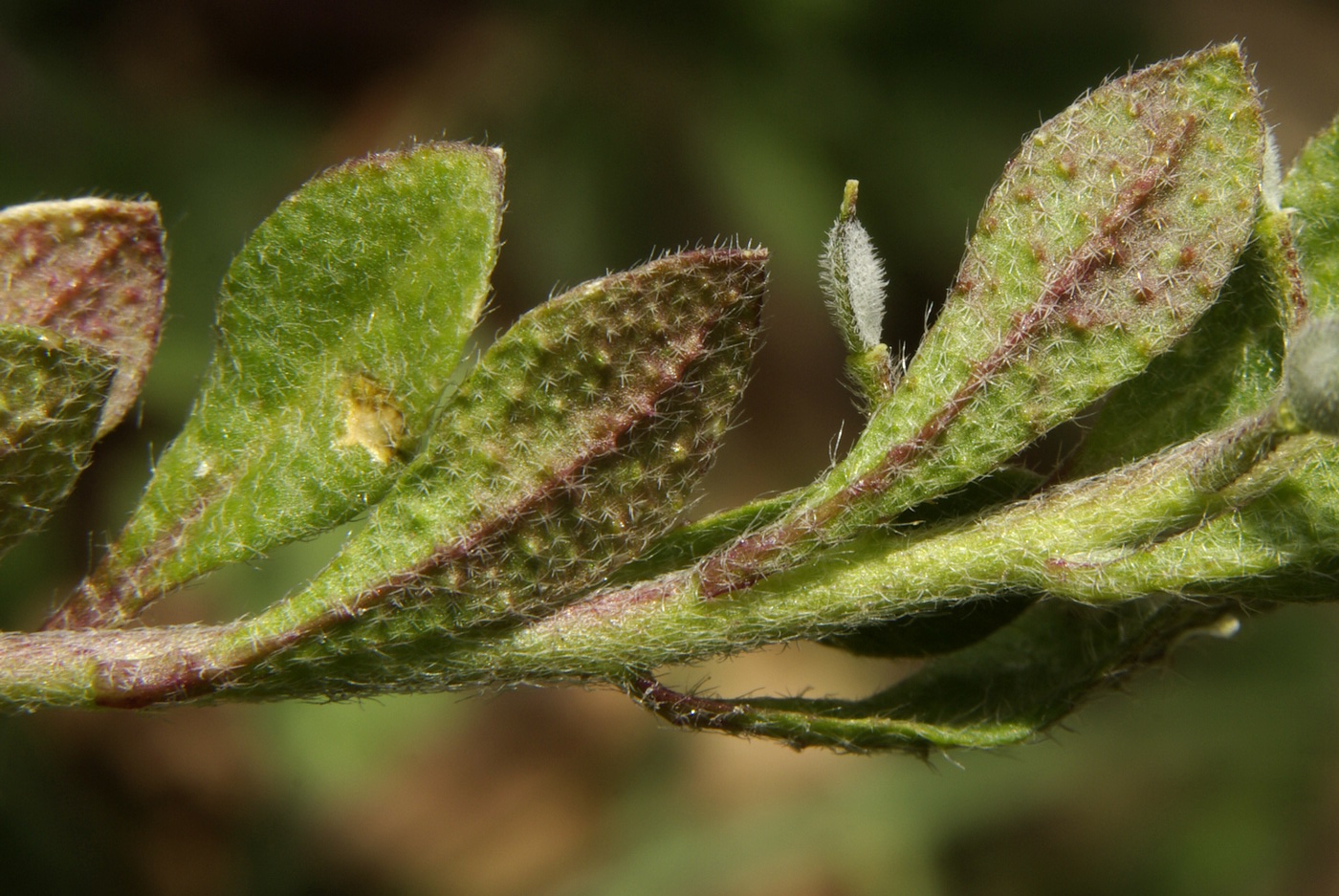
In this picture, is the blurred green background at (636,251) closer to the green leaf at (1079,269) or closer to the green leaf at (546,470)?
the green leaf at (546,470)

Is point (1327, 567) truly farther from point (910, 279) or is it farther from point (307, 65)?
point (307, 65)

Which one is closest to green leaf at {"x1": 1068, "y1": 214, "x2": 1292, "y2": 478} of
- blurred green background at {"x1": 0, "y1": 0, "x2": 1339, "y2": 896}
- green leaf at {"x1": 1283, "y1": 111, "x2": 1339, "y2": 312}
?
green leaf at {"x1": 1283, "y1": 111, "x2": 1339, "y2": 312}

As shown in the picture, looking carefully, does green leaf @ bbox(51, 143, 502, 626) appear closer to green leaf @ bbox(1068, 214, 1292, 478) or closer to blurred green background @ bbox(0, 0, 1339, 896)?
green leaf @ bbox(1068, 214, 1292, 478)

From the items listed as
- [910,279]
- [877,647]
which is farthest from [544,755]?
[877,647]

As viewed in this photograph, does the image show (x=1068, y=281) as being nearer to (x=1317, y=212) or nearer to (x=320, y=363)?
(x=1317, y=212)

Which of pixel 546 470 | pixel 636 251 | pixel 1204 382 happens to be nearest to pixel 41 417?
pixel 546 470

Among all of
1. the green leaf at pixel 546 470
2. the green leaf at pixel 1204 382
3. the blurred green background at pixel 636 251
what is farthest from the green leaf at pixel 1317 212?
the blurred green background at pixel 636 251
